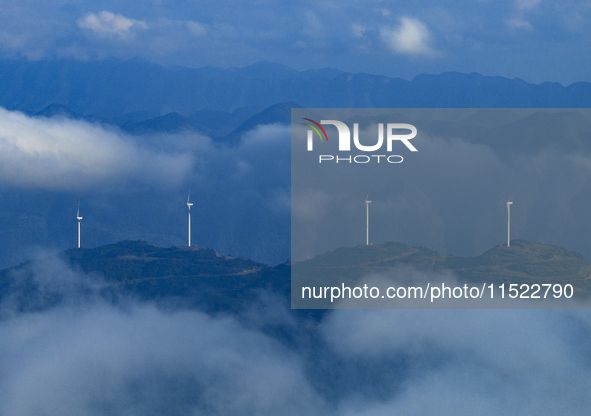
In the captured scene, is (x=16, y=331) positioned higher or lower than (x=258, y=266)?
lower

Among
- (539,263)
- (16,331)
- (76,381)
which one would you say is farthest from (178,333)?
(539,263)

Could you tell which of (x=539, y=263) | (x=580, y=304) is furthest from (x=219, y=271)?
(x=580, y=304)

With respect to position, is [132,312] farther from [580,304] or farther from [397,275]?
[580,304]

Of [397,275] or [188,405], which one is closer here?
[397,275]

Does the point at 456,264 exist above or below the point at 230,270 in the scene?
above

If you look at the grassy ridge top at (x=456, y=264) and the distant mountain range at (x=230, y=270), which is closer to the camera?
the grassy ridge top at (x=456, y=264)

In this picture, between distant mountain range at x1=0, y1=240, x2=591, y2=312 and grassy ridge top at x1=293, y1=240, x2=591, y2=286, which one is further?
distant mountain range at x1=0, y1=240, x2=591, y2=312

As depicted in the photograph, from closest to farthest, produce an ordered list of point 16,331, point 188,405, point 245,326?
1. point 188,405
2. point 245,326
3. point 16,331

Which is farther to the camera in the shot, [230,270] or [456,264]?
[230,270]

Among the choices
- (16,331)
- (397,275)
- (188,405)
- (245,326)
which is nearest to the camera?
(397,275)

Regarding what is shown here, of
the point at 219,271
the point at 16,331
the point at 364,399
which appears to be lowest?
the point at 364,399
